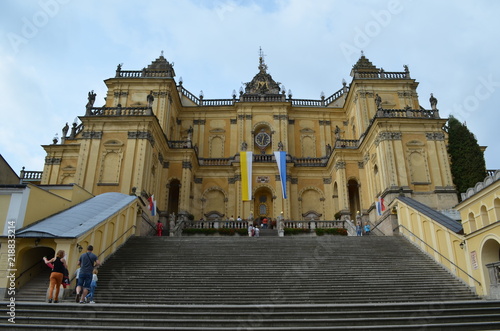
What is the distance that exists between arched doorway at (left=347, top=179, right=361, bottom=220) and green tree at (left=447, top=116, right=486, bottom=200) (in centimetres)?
785

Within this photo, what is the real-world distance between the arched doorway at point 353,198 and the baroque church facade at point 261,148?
0.11 metres

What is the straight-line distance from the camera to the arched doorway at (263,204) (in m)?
33.3

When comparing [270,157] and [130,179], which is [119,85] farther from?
[270,157]

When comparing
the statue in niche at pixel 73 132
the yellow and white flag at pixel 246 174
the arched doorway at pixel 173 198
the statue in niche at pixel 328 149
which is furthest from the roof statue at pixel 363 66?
the statue in niche at pixel 73 132

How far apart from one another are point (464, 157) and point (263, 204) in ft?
54.6

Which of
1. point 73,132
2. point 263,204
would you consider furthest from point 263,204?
point 73,132

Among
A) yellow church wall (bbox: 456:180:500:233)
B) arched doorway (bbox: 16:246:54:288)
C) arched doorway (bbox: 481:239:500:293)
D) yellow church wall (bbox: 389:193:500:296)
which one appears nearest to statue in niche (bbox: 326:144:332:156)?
yellow church wall (bbox: 389:193:500:296)

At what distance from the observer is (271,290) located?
12.7 metres

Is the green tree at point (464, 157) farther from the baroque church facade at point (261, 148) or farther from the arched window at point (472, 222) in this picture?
the arched window at point (472, 222)

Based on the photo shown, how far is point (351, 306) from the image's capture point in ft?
32.8

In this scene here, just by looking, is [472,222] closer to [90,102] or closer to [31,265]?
[31,265]

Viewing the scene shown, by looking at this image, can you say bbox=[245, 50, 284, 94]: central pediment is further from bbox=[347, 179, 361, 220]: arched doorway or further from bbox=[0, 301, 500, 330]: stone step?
bbox=[0, 301, 500, 330]: stone step

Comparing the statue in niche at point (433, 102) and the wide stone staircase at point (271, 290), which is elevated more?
the statue in niche at point (433, 102)

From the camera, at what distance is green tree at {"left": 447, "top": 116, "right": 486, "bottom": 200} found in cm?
2809
